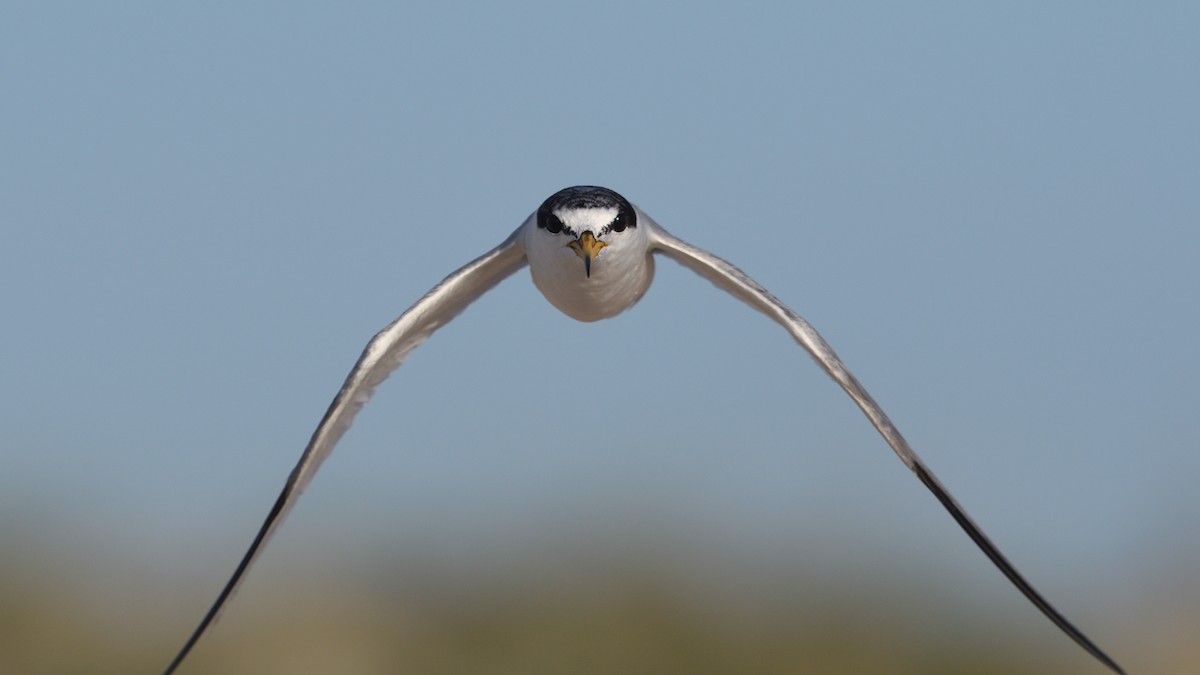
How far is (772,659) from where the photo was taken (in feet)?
106

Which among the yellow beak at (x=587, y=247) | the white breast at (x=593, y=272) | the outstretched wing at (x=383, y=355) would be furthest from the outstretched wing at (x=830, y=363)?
the outstretched wing at (x=383, y=355)

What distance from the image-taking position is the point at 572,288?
13.0 meters

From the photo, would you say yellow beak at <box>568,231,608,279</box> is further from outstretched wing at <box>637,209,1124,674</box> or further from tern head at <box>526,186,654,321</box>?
outstretched wing at <box>637,209,1124,674</box>

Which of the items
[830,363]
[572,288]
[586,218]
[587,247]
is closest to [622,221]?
[586,218]

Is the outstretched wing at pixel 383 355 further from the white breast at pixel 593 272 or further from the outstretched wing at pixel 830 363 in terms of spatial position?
the outstretched wing at pixel 830 363

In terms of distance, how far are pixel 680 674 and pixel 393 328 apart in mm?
20527

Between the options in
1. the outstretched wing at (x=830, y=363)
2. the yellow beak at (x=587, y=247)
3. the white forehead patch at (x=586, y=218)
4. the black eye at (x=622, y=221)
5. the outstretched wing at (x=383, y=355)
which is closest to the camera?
the outstretched wing at (x=830, y=363)

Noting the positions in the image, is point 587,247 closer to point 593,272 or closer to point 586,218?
point 586,218

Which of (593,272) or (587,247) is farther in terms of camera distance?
(593,272)

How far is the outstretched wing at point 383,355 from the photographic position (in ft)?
39.1

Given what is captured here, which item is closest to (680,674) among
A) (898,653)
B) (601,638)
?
(601,638)

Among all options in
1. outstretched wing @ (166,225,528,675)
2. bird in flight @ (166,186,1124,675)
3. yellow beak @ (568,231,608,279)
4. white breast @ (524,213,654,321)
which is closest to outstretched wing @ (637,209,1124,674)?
bird in flight @ (166,186,1124,675)

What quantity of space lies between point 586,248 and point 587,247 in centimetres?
1

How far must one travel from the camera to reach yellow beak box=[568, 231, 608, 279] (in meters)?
12.3
